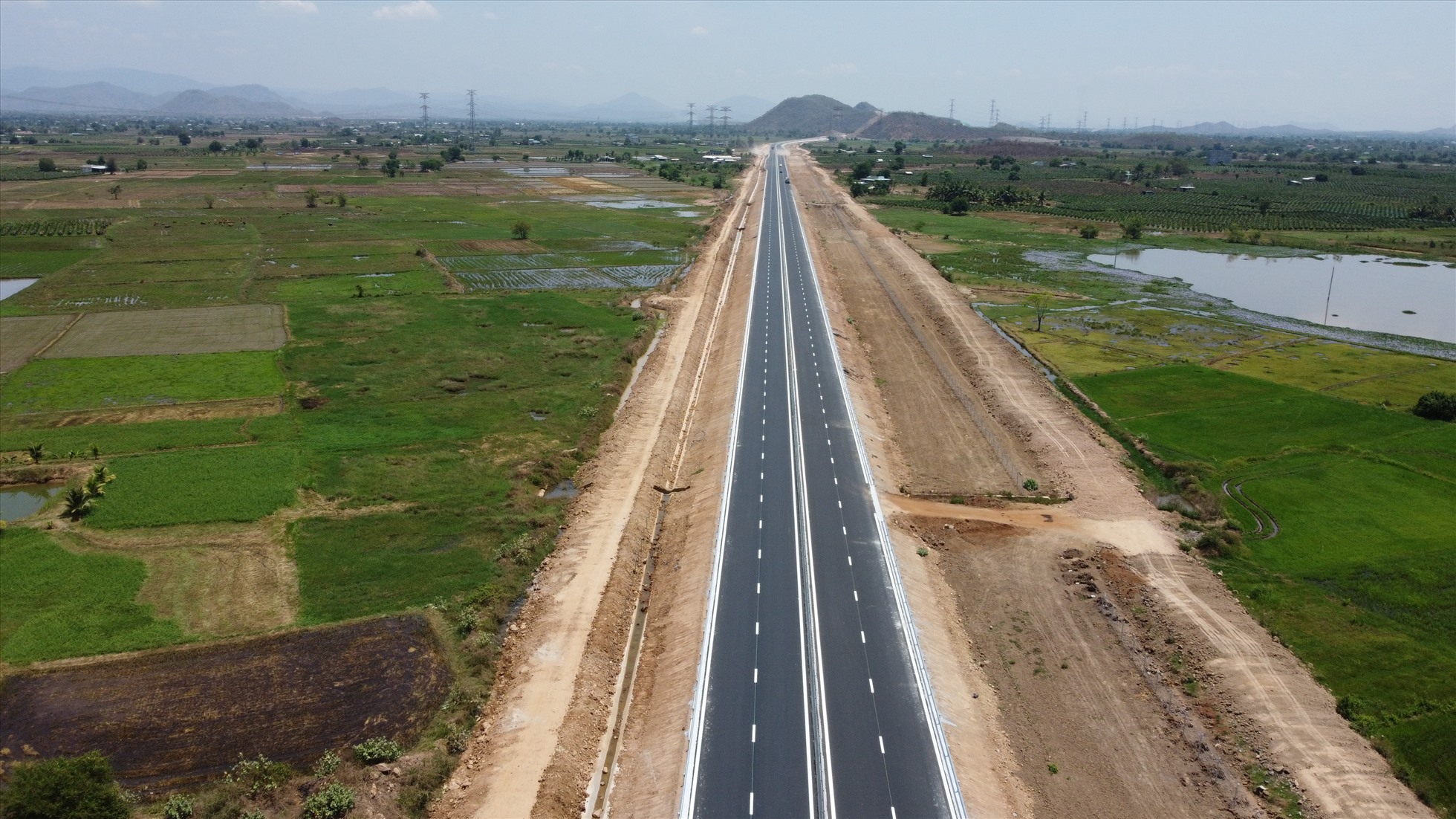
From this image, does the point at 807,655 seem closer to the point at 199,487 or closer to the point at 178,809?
the point at 178,809

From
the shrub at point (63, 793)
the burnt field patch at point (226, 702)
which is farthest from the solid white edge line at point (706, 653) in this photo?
the shrub at point (63, 793)

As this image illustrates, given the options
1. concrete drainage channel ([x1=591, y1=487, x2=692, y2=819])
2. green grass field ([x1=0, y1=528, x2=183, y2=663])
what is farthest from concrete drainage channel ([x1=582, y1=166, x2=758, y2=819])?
green grass field ([x1=0, y1=528, x2=183, y2=663])

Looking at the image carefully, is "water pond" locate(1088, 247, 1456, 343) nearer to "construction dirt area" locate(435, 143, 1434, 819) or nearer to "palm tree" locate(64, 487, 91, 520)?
"construction dirt area" locate(435, 143, 1434, 819)

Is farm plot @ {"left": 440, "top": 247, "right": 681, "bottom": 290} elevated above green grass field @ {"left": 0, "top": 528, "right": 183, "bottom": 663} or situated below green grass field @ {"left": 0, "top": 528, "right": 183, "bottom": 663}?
above

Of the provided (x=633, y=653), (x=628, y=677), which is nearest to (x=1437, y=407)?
(x=633, y=653)

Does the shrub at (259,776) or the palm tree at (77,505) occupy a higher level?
the palm tree at (77,505)

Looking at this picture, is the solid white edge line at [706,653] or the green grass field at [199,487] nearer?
the solid white edge line at [706,653]

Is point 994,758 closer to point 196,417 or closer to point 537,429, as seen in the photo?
point 537,429

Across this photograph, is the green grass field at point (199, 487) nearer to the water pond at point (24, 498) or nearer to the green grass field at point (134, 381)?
the water pond at point (24, 498)
